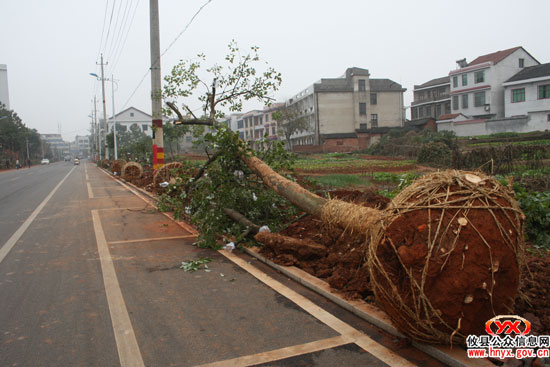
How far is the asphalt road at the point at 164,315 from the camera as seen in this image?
325cm

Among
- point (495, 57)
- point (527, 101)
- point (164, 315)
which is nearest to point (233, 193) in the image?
point (164, 315)

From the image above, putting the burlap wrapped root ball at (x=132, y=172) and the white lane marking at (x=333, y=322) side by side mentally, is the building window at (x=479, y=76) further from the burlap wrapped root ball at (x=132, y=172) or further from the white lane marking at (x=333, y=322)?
the white lane marking at (x=333, y=322)

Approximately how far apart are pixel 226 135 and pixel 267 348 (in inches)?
189

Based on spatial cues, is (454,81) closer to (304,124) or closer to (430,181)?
(304,124)

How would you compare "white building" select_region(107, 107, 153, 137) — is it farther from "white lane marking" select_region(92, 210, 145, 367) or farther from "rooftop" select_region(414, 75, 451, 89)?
"white lane marking" select_region(92, 210, 145, 367)

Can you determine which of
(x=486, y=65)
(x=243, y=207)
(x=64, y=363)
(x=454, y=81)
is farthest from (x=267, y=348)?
(x=454, y=81)

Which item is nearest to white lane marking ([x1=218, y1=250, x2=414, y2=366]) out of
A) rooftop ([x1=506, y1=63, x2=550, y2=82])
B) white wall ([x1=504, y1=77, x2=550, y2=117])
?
white wall ([x1=504, y1=77, x2=550, y2=117])

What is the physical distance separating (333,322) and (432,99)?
2485 inches

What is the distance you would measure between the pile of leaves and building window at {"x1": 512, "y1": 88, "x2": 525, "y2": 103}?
141 ft

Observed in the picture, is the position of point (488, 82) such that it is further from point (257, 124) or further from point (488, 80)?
point (257, 124)

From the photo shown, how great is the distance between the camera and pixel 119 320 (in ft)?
13.0

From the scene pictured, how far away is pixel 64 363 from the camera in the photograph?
10.5 ft

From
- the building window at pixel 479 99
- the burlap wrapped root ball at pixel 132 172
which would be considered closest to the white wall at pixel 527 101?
the building window at pixel 479 99

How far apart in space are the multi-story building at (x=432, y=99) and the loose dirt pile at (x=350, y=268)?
57595 mm
